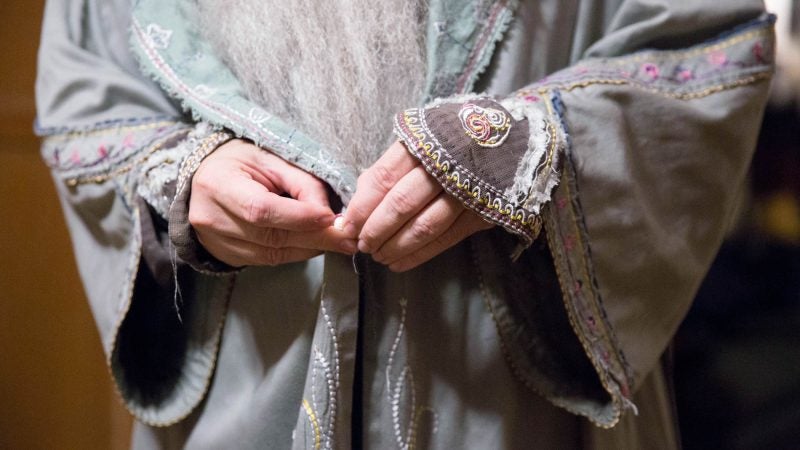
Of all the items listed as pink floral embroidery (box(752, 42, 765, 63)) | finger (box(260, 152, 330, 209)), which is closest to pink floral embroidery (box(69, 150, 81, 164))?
finger (box(260, 152, 330, 209))

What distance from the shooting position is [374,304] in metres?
0.52

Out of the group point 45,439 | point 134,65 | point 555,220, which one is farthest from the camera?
point 45,439

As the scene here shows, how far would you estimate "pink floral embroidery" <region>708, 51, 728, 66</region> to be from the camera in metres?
0.54

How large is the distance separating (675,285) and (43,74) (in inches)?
23.4

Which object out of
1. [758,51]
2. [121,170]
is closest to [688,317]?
[758,51]

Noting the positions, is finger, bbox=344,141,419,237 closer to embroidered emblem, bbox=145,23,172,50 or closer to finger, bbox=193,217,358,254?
finger, bbox=193,217,358,254

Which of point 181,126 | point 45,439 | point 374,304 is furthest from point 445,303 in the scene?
point 45,439

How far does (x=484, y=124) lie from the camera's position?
0.44m

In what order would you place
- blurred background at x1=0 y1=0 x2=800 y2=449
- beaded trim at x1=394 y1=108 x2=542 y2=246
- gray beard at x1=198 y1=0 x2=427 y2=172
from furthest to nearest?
1. blurred background at x1=0 y1=0 x2=800 y2=449
2. gray beard at x1=198 y1=0 x2=427 y2=172
3. beaded trim at x1=394 y1=108 x2=542 y2=246

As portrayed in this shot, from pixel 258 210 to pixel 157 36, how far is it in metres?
0.24

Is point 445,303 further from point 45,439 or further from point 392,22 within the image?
point 45,439

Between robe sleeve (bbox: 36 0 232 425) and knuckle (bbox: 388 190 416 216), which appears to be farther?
robe sleeve (bbox: 36 0 232 425)

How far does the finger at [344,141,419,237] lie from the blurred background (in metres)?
0.74

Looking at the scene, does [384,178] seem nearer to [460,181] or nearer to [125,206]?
[460,181]
